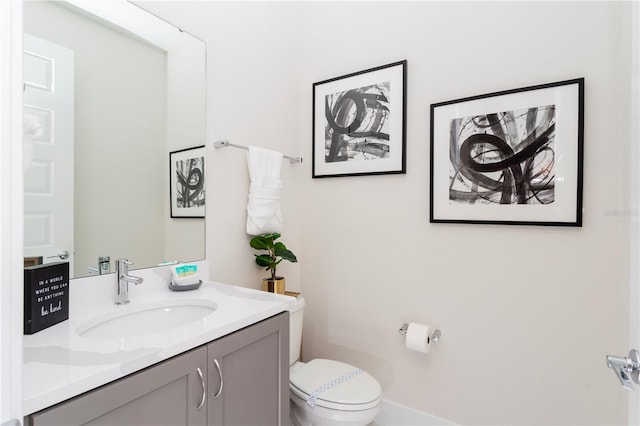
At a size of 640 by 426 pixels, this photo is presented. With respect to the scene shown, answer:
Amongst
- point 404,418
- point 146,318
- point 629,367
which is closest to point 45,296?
point 146,318

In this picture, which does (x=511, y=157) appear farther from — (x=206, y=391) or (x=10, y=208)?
(x=10, y=208)

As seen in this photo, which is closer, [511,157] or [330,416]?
[330,416]

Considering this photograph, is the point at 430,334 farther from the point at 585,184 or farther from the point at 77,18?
the point at 77,18

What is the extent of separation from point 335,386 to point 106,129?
141 centimetres

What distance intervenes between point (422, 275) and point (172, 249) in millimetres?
1216

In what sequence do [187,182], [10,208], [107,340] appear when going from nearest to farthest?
[10,208], [107,340], [187,182]

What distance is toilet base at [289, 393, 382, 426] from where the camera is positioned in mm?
1356

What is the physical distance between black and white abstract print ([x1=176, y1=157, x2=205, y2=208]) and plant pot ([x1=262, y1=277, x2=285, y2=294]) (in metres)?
0.54

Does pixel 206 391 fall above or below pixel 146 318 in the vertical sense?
below

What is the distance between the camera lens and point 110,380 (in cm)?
73

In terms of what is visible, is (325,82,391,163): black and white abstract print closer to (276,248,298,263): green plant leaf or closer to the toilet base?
(276,248,298,263): green plant leaf

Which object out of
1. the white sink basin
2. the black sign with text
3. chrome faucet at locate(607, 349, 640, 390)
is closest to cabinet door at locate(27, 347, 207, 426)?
the white sink basin

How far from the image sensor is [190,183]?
149 centimetres

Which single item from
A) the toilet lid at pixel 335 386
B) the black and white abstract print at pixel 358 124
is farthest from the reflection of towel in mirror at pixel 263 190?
the toilet lid at pixel 335 386
